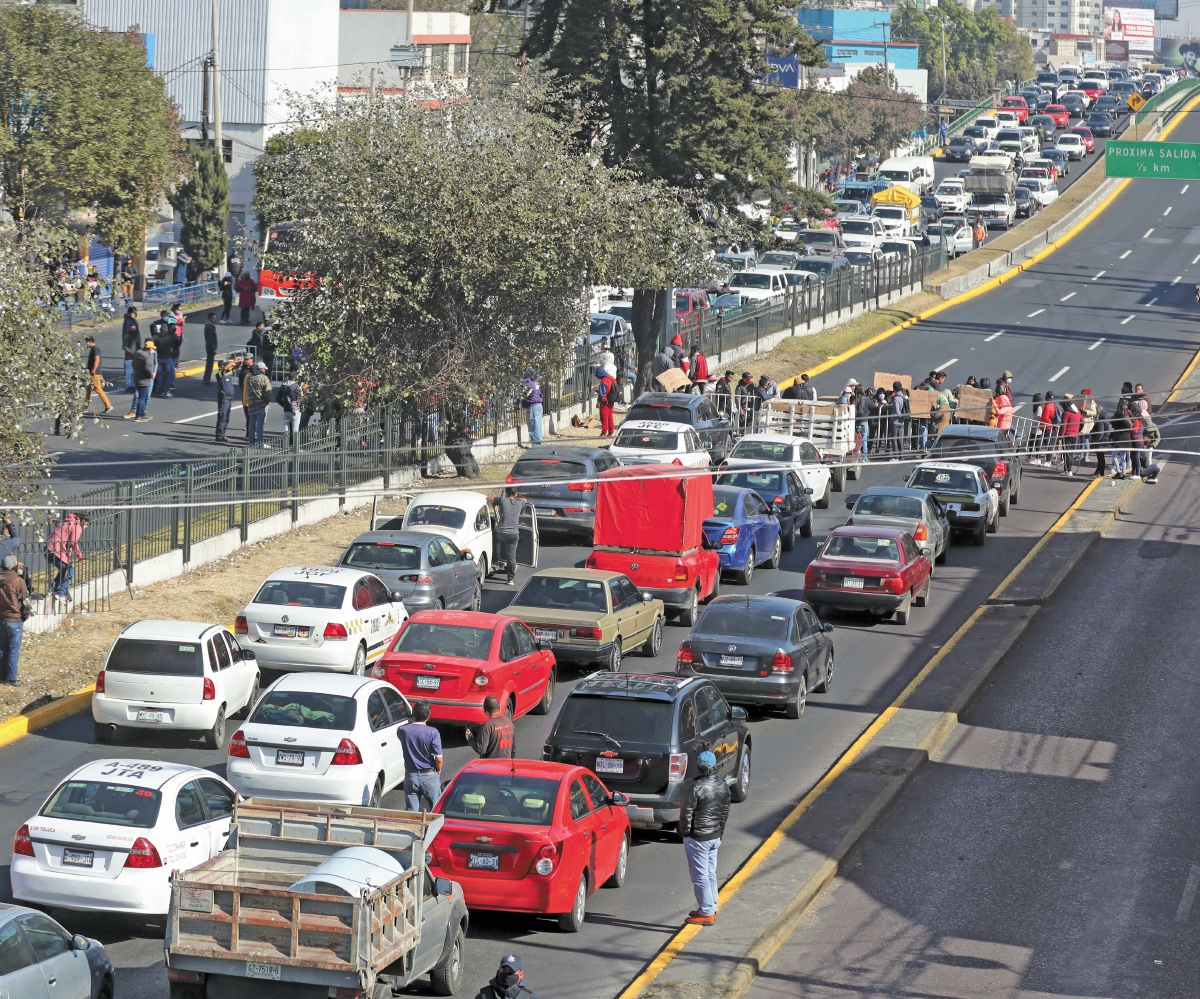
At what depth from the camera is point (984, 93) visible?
160 meters

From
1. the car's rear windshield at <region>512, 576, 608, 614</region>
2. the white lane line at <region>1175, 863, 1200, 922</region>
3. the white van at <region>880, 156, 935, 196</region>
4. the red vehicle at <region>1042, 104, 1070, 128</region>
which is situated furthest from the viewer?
the red vehicle at <region>1042, 104, 1070, 128</region>

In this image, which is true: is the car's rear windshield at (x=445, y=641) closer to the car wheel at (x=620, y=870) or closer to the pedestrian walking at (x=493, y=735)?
the pedestrian walking at (x=493, y=735)

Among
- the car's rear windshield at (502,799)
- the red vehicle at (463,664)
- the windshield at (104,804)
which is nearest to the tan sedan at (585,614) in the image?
the red vehicle at (463,664)

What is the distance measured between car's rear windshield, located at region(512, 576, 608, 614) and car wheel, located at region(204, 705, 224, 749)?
16.2 feet

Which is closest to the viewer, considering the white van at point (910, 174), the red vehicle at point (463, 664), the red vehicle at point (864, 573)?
the red vehicle at point (463, 664)

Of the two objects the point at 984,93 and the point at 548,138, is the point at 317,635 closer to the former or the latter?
the point at 548,138

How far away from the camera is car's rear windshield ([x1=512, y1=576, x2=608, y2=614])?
23.5 m

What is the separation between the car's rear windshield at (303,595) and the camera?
2225cm

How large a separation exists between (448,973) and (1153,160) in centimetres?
4254

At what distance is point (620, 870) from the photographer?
16.5 m

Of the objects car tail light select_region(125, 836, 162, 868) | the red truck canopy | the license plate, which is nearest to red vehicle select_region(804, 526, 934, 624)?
the red truck canopy

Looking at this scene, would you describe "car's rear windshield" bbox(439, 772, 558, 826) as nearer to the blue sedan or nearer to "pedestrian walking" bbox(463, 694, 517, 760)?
"pedestrian walking" bbox(463, 694, 517, 760)

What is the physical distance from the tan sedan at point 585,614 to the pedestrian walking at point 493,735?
2.78m

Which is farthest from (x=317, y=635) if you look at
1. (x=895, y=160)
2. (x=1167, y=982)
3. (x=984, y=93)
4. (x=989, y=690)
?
(x=984, y=93)
